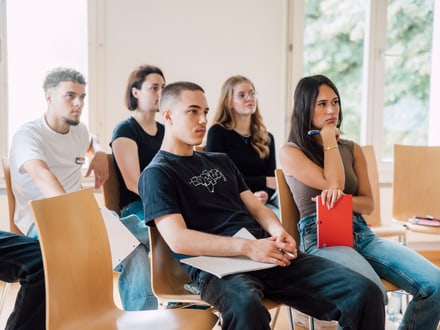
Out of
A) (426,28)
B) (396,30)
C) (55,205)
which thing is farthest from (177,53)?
(55,205)

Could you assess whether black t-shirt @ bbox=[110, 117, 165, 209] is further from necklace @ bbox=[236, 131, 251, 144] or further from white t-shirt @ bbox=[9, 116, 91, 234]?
necklace @ bbox=[236, 131, 251, 144]

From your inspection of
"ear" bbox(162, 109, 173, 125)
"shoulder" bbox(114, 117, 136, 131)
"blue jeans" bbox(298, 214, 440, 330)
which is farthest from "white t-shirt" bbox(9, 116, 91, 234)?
"blue jeans" bbox(298, 214, 440, 330)

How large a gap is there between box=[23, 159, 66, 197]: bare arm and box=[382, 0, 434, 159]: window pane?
9.88ft

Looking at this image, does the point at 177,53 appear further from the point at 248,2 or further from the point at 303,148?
the point at 303,148

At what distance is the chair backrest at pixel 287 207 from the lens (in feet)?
7.51

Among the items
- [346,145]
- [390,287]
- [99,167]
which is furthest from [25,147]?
[390,287]

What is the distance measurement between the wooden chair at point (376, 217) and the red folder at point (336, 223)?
87 centimetres

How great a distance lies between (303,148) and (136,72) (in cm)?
117

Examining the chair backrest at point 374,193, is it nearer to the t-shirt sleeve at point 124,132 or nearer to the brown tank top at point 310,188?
the brown tank top at point 310,188

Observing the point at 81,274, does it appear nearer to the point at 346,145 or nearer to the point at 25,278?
the point at 25,278

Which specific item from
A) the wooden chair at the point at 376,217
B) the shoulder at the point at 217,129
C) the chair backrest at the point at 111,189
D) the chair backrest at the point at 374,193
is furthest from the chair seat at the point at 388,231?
the chair backrest at the point at 111,189

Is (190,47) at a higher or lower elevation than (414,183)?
higher

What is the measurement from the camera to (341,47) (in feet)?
14.1

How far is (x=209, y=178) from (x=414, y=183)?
1691 millimetres
